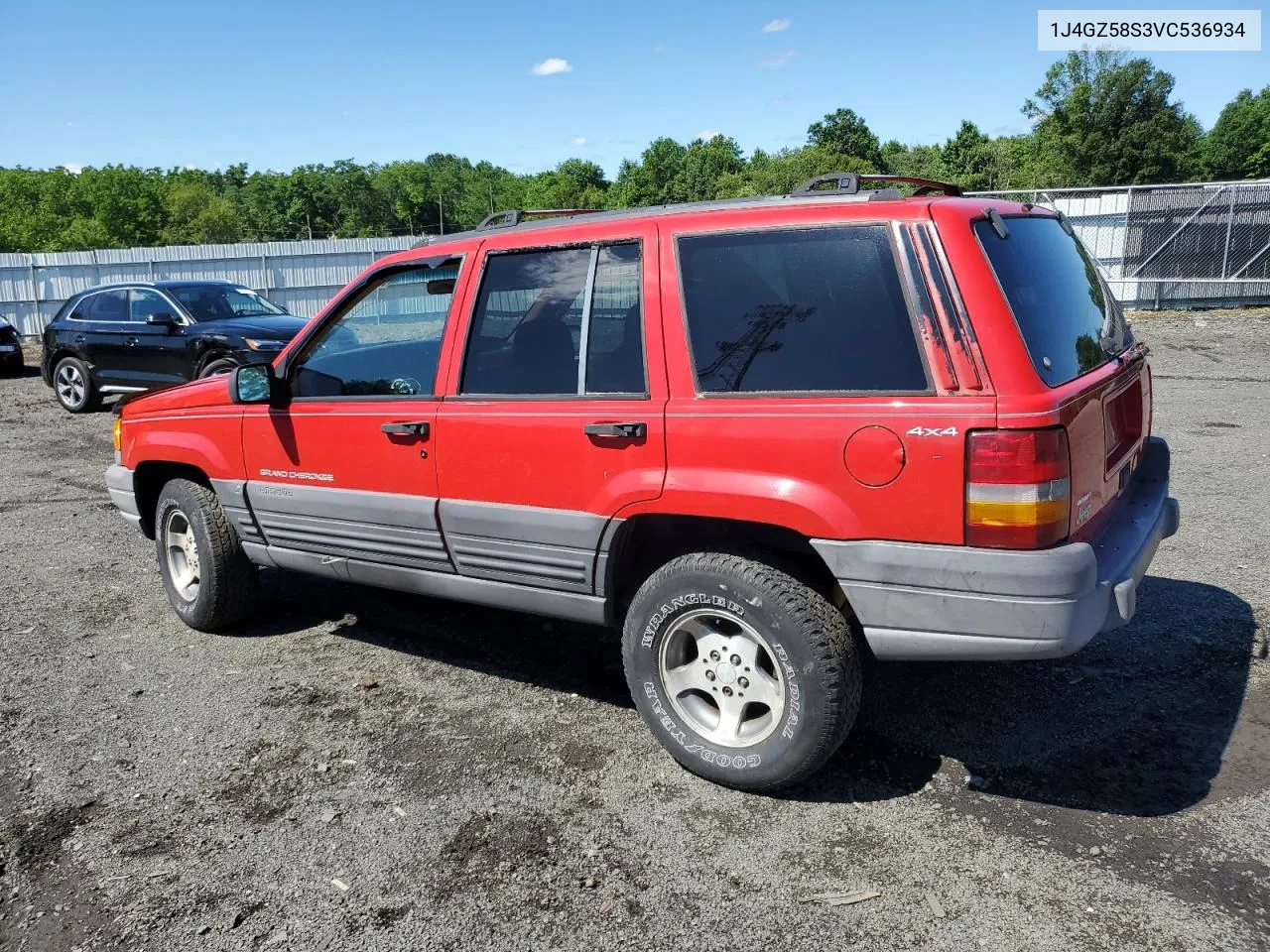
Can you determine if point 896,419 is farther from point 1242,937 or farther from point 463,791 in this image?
point 463,791

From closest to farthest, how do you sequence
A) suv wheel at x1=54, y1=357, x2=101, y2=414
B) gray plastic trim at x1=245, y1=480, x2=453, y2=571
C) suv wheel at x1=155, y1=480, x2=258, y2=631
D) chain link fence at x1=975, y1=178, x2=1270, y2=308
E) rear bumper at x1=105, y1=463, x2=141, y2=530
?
gray plastic trim at x1=245, y1=480, x2=453, y2=571 → suv wheel at x1=155, y1=480, x2=258, y2=631 → rear bumper at x1=105, y1=463, x2=141, y2=530 → suv wheel at x1=54, y1=357, x2=101, y2=414 → chain link fence at x1=975, y1=178, x2=1270, y2=308

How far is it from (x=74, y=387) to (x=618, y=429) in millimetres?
12908

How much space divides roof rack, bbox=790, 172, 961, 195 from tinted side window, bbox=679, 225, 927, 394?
0.31 m

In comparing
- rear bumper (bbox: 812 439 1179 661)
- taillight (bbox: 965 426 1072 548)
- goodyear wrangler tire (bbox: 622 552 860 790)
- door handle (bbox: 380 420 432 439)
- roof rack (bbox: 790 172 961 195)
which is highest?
roof rack (bbox: 790 172 961 195)

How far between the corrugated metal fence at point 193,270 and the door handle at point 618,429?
2351 cm

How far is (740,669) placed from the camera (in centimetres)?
337

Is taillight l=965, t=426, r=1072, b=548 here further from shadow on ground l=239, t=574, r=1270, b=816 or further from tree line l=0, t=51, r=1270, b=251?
tree line l=0, t=51, r=1270, b=251

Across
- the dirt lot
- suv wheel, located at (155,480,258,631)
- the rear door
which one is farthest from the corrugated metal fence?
the dirt lot

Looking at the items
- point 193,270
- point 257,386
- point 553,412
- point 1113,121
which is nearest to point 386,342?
point 257,386

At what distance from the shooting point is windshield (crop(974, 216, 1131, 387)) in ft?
10.00

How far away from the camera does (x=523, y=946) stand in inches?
104

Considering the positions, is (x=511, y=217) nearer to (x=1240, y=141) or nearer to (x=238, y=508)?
(x=238, y=508)

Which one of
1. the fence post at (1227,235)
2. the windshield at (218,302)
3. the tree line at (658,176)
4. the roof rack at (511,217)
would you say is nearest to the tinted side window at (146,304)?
the windshield at (218,302)

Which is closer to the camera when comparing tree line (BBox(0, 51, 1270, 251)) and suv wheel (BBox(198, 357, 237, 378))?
suv wheel (BBox(198, 357, 237, 378))
